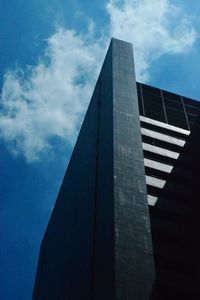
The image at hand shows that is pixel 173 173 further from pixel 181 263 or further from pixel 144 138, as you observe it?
pixel 181 263

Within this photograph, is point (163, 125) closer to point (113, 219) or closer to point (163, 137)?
point (163, 137)

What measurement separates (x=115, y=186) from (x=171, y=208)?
7239 mm

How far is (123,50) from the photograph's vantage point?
2988 cm

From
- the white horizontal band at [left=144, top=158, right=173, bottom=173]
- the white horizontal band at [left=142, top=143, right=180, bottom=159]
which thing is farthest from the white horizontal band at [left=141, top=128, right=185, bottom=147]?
the white horizontal band at [left=144, top=158, right=173, bottom=173]

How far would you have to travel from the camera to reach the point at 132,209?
531 inches

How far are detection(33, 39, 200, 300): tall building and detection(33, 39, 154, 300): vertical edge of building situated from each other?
0.13 ft

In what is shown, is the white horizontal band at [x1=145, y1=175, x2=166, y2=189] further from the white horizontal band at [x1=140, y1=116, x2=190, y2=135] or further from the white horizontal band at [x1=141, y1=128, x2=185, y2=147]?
the white horizontal band at [x1=140, y1=116, x2=190, y2=135]

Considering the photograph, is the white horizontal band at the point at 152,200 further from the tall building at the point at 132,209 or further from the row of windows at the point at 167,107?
the row of windows at the point at 167,107

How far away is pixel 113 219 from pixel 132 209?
3.63ft

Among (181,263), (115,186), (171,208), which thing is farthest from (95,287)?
(171,208)

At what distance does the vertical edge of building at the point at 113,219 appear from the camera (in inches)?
449

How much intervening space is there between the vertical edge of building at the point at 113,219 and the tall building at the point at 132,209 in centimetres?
4

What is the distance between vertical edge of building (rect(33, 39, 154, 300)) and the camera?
11398 mm

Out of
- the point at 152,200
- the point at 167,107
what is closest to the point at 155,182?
the point at 152,200
